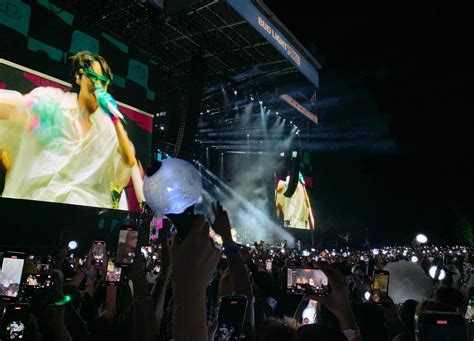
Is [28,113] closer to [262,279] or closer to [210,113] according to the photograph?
[262,279]

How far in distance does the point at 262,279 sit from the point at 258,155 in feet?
78.6

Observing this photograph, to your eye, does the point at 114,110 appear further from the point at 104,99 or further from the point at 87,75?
the point at 87,75

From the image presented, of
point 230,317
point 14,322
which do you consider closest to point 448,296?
point 230,317

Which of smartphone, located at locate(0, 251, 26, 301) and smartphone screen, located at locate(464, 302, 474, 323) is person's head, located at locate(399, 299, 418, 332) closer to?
smartphone screen, located at locate(464, 302, 474, 323)

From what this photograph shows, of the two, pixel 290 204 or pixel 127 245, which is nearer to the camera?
pixel 127 245

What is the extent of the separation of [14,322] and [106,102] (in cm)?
986

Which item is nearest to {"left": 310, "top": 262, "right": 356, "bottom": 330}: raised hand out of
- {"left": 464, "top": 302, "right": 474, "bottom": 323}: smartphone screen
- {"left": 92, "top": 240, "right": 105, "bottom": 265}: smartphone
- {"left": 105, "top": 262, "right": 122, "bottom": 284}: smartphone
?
{"left": 464, "top": 302, "right": 474, "bottom": 323}: smartphone screen

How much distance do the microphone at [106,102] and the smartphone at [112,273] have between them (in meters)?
→ 8.47

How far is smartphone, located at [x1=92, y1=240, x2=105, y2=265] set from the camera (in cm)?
460

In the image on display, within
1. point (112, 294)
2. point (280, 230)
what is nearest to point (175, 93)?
point (280, 230)

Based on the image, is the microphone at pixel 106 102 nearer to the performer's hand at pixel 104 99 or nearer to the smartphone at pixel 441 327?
the performer's hand at pixel 104 99

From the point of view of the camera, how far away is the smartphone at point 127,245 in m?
3.98

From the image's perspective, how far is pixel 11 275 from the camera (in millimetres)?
3818

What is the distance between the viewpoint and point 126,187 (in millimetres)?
12375
